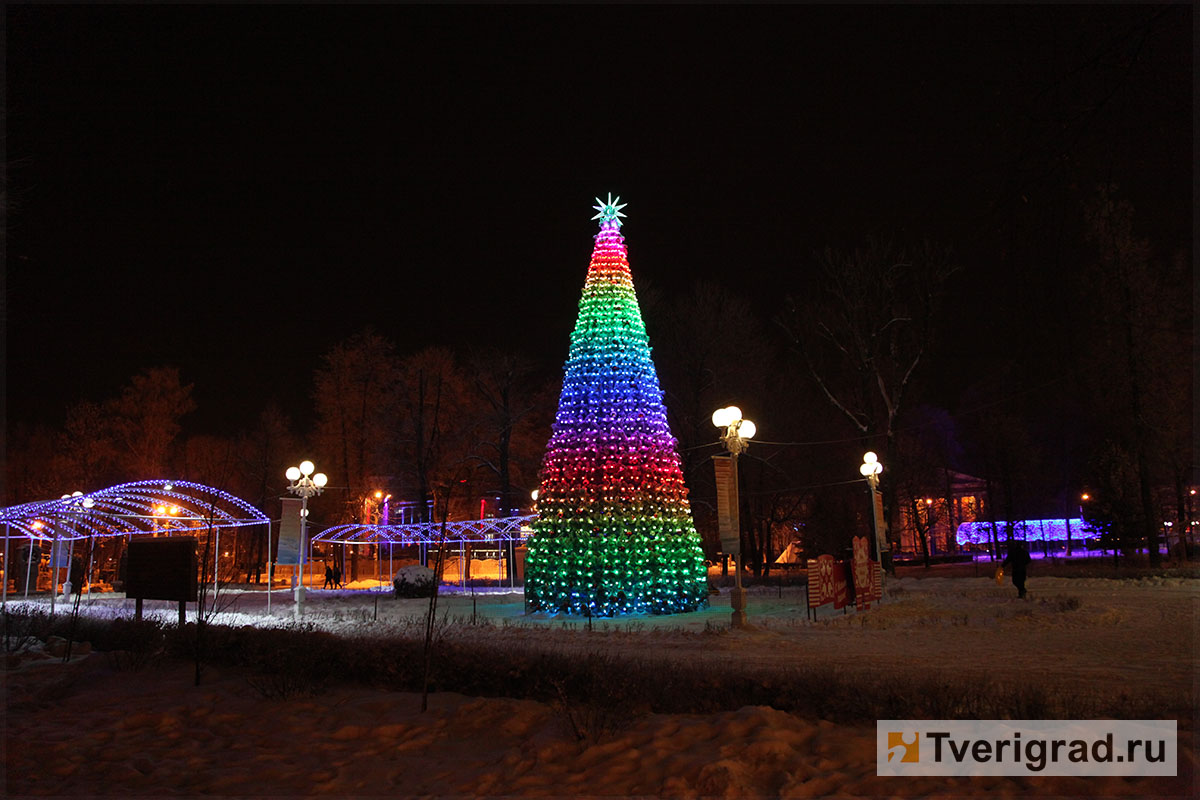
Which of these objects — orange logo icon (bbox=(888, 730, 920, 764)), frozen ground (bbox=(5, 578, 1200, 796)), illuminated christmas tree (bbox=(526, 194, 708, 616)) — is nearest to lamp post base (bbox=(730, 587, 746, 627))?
frozen ground (bbox=(5, 578, 1200, 796))

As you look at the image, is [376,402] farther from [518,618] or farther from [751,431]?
[751,431]

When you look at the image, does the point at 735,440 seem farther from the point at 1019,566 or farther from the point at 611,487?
the point at 1019,566

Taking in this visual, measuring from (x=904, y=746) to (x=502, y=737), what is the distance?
3.10 m

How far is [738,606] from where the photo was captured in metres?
14.4

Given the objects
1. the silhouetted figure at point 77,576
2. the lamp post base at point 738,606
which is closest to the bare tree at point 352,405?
the silhouetted figure at point 77,576

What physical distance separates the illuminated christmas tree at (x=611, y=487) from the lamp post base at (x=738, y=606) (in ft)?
13.0

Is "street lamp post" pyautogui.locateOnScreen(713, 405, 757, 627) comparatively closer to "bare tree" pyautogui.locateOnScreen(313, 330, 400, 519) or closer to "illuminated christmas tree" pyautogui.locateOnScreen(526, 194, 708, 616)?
"illuminated christmas tree" pyautogui.locateOnScreen(526, 194, 708, 616)

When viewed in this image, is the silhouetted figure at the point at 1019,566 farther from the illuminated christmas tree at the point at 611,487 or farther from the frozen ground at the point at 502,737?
the illuminated christmas tree at the point at 611,487

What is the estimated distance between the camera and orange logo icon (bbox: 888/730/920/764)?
17.3 ft

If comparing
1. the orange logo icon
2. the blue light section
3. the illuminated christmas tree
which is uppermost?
the illuminated christmas tree

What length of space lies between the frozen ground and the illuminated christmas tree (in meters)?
5.67

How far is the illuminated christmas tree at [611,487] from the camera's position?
1825cm

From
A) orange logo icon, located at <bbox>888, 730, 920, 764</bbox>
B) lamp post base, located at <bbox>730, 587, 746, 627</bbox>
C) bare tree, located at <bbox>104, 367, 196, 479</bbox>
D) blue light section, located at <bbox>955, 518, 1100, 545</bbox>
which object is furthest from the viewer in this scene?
blue light section, located at <bbox>955, 518, 1100, 545</bbox>

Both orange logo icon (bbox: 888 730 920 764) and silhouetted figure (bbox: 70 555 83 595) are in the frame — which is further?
silhouetted figure (bbox: 70 555 83 595)
